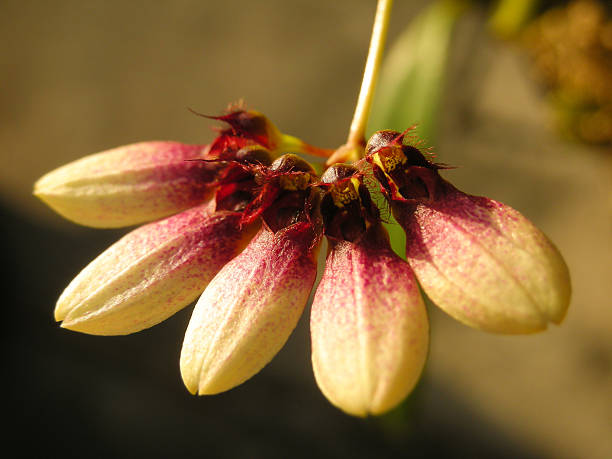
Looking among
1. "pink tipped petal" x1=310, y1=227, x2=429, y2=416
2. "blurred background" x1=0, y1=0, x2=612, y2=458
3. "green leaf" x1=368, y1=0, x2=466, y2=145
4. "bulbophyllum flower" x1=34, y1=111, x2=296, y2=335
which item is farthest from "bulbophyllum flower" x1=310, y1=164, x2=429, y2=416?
"blurred background" x1=0, y1=0, x2=612, y2=458

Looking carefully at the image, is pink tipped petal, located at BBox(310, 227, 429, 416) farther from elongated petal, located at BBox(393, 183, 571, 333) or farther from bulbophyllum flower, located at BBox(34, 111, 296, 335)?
bulbophyllum flower, located at BBox(34, 111, 296, 335)

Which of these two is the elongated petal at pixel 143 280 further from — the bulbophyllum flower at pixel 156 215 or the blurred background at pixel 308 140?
the blurred background at pixel 308 140

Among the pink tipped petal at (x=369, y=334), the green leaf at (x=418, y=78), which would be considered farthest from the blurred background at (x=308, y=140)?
the pink tipped petal at (x=369, y=334)

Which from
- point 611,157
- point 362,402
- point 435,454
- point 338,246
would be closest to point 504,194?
point 611,157

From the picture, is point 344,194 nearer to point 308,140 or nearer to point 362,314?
point 362,314

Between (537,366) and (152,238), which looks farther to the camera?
(537,366)

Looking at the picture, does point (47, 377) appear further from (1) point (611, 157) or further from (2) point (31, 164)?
(1) point (611, 157)
